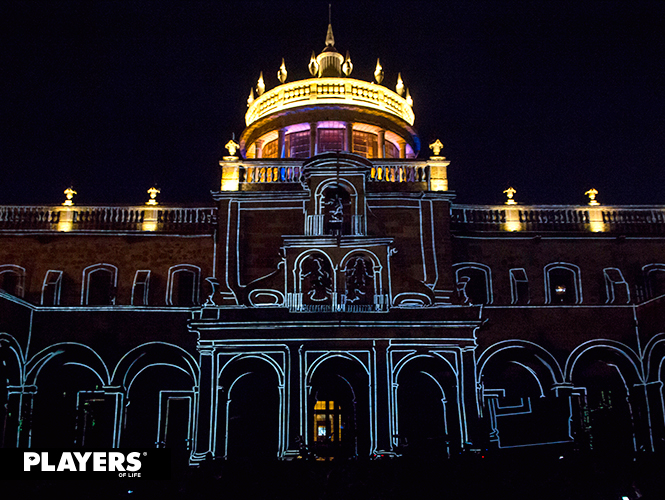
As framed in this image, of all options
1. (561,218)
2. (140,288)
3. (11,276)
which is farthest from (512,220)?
(11,276)

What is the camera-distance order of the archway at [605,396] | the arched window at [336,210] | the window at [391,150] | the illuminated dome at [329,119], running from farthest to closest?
the window at [391,150]
the illuminated dome at [329,119]
the arched window at [336,210]
the archway at [605,396]

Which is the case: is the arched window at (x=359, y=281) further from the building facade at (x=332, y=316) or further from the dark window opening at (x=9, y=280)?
the dark window opening at (x=9, y=280)

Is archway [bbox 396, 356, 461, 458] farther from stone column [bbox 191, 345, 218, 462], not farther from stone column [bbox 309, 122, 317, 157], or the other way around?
stone column [bbox 309, 122, 317, 157]

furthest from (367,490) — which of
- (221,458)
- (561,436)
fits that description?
(561,436)

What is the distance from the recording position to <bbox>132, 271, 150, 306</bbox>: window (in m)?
30.3

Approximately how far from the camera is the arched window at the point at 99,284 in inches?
1200

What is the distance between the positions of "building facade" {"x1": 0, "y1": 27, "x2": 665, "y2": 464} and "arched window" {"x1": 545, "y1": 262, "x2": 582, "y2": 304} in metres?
0.10

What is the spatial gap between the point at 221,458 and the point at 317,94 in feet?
62.7

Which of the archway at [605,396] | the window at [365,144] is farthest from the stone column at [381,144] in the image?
the archway at [605,396]

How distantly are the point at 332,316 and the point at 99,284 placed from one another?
485 inches

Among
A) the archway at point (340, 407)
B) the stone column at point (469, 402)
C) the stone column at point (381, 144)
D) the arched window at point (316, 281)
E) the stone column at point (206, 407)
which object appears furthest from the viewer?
the stone column at point (381, 144)

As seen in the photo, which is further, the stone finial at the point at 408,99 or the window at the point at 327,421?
the stone finial at the point at 408,99

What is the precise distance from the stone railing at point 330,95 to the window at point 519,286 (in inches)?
406

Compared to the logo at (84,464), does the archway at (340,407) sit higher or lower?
higher
